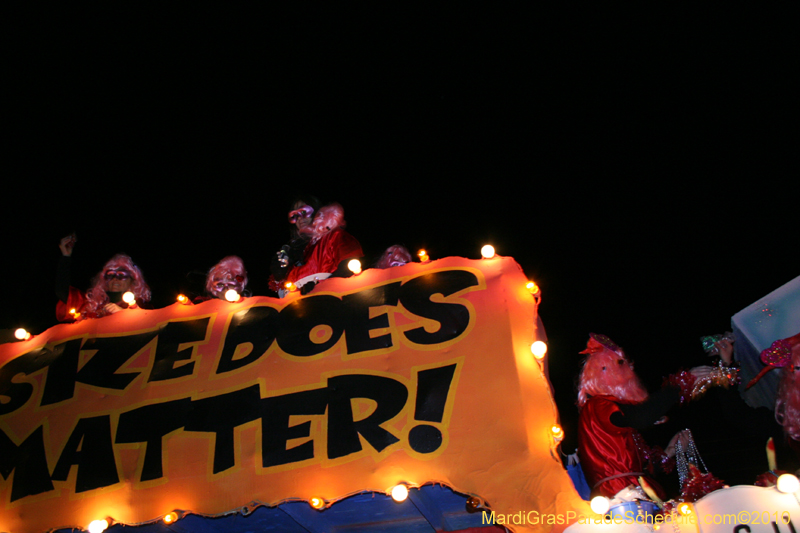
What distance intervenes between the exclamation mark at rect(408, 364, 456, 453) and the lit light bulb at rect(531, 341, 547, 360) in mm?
467

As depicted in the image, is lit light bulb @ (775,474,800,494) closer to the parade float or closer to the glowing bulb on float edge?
the parade float

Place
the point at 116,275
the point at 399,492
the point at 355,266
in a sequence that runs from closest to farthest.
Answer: the point at 399,492, the point at 355,266, the point at 116,275

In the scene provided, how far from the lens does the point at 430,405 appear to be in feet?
9.31

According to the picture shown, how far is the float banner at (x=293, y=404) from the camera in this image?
2656 mm

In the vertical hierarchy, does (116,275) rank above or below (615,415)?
above

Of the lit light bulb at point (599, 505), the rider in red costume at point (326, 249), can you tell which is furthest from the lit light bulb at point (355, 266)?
the lit light bulb at point (599, 505)

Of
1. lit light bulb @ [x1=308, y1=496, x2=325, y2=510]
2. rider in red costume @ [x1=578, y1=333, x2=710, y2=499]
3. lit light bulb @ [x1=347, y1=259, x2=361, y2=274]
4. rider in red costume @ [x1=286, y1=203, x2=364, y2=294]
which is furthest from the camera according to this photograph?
rider in red costume @ [x1=286, y1=203, x2=364, y2=294]

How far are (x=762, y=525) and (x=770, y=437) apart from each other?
4.26ft

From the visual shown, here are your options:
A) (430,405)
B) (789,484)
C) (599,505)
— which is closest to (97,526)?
(430,405)

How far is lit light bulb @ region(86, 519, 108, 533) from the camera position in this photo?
289cm

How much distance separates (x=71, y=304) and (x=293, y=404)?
3.22 metres

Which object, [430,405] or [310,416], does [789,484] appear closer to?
[430,405]

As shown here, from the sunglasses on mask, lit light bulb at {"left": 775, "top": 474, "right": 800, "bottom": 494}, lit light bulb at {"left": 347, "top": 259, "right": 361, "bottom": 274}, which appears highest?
the sunglasses on mask

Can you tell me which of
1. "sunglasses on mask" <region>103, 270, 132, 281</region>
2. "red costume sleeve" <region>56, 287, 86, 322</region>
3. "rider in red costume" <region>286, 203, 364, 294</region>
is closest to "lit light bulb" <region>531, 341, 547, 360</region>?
"rider in red costume" <region>286, 203, 364, 294</region>
